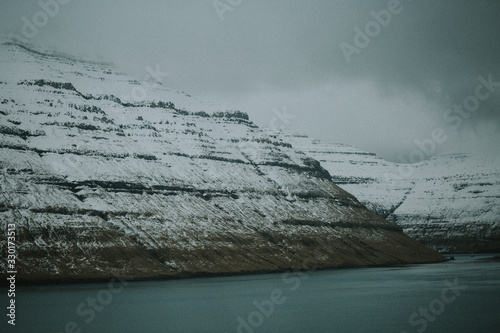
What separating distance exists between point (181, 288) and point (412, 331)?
95273mm

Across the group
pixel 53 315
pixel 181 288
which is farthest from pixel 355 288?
pixel 53 315

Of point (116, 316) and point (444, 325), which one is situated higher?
point (116, 316)

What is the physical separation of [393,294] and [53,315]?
8729cm

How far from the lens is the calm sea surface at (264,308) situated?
11250cm

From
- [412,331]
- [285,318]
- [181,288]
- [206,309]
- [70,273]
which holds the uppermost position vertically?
[70,273]

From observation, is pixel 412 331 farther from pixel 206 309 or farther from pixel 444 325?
pixel 206 309

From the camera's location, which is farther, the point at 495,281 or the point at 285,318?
the point at 495,281

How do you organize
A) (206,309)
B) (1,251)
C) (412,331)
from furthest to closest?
(1,251) < (206,309) < (412,331)

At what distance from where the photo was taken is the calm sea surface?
11250cm

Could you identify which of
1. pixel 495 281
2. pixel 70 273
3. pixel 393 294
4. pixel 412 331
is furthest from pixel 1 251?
pixel 495 281

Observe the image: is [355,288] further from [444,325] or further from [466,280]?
[444,325]

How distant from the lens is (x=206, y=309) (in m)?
138

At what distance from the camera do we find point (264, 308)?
137625 millimetres

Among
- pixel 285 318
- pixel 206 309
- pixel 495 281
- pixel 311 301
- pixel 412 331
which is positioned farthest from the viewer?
pixel 495 281
